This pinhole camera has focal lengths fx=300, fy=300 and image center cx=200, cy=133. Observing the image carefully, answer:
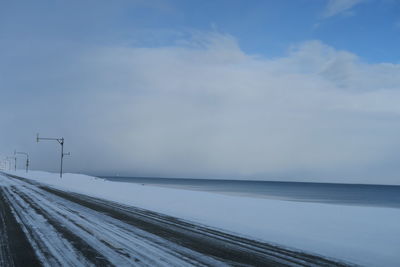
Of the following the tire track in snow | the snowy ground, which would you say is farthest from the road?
the snowy ground

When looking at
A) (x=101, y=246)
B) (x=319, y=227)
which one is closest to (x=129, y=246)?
(x=101, y=246)

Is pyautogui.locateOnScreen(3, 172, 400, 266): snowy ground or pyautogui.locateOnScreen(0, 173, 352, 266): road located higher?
pyautogui.locateOnScreen(0, 173, 352, 266): road

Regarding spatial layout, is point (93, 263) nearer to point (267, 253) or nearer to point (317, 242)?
point (267, 253)

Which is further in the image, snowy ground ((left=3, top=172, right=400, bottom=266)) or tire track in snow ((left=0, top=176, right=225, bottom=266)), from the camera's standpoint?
snowy ground ((left=3, top=172, right=400, bottom=266))

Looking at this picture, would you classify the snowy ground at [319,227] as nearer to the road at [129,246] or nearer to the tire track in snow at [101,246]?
the road at [129,246]

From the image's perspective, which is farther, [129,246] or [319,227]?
[319,227]

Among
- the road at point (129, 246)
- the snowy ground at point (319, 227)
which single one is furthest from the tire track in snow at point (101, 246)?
the snowy ground at point (319, 227)

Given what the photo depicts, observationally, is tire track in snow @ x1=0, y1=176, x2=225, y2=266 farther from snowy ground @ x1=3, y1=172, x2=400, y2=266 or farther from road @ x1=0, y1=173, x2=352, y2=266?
snowy ground @ x1=3, y1=172, x2=400, y2=266

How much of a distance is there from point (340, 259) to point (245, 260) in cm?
255

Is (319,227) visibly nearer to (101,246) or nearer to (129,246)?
(129,246)

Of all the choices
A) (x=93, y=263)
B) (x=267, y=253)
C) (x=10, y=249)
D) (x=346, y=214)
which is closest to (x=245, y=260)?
(x=267, y=253)

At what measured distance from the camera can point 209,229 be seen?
11.2 m

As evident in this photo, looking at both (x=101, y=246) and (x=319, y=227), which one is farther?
(x=319, y=227)

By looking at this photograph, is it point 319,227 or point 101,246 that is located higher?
point 101,246
